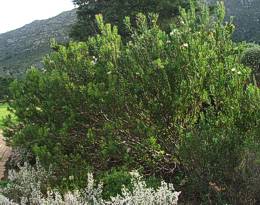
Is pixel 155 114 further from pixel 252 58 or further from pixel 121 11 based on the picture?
pixel 121 11

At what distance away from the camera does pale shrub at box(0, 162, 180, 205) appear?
4.64m

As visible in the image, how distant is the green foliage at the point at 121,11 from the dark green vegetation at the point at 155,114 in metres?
14.3

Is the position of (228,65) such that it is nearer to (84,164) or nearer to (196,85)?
(196,85)

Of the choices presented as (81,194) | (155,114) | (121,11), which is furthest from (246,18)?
(81,194)

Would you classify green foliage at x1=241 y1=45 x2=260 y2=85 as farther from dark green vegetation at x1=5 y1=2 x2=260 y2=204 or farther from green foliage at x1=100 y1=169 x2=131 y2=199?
green foliage at x1=100 y1=169 x2=131 y2=199

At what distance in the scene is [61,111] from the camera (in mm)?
6441

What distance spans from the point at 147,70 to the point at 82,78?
1.11m

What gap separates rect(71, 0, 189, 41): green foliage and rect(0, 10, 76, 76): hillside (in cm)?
4209

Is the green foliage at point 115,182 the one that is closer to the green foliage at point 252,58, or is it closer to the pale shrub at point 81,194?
the pale shrub at point 81,194

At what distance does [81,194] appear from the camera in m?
5.52

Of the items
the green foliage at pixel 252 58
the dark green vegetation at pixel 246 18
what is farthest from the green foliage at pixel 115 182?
the dark green vegetation at pixel 246 18

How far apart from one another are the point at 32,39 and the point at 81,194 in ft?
321

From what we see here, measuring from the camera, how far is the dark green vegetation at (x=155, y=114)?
219 inches

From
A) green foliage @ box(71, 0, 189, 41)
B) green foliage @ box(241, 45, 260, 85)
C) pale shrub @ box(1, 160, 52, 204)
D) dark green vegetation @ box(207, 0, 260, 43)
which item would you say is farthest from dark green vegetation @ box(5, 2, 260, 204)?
dark green vegetation @ box(207, 0, 260, 43)
